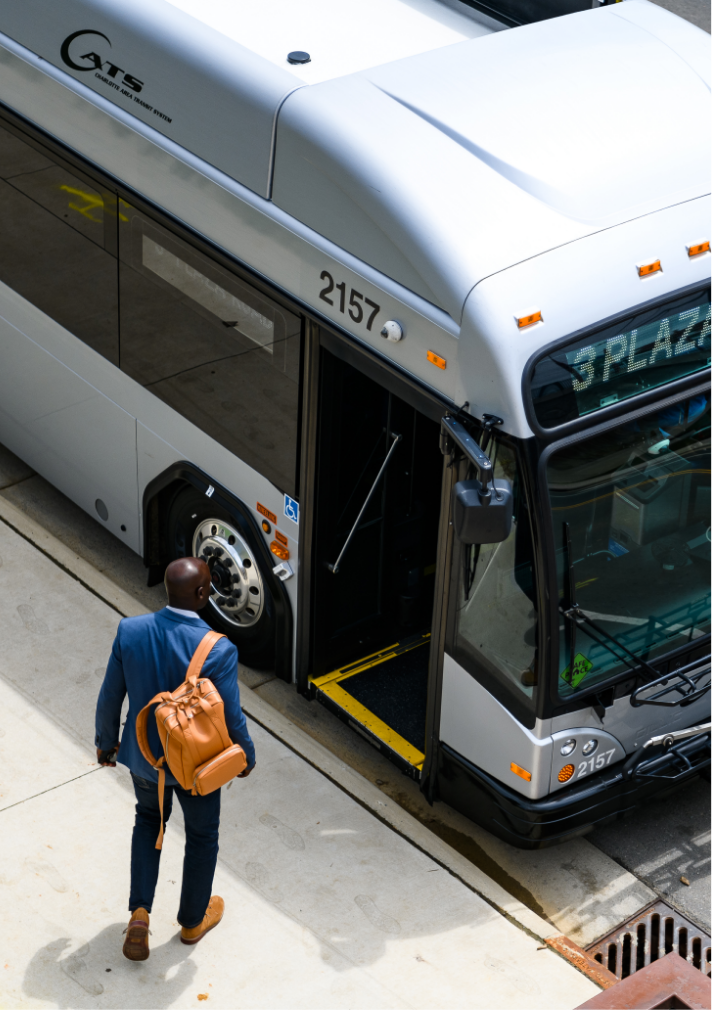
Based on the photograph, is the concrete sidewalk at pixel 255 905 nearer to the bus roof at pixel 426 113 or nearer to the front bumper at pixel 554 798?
the front bumper at pixel 554 798

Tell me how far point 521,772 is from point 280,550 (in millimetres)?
1679

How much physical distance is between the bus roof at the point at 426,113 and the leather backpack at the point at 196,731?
5.69 ft

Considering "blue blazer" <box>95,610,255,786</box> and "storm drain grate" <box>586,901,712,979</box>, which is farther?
"storm drain grate" <box>586,901,712,979</box>

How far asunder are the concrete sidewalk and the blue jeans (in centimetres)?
31

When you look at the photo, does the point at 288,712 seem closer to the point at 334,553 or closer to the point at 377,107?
the point at 334,553

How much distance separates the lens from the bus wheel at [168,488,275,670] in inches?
277

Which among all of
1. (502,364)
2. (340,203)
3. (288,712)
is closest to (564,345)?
(502,364)

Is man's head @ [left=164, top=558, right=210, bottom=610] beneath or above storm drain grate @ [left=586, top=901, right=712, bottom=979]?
above

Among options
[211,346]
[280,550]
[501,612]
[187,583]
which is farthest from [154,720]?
[211,346]

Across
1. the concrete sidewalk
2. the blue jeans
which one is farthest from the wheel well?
the blue jeans

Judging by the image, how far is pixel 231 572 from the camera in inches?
280

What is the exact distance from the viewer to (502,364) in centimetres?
504

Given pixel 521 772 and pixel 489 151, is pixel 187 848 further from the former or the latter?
pixel 489 151

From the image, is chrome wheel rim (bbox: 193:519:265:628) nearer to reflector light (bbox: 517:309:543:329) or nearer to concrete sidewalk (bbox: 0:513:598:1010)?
concrete sidewalk (bbox: 0:513:598:1010)
